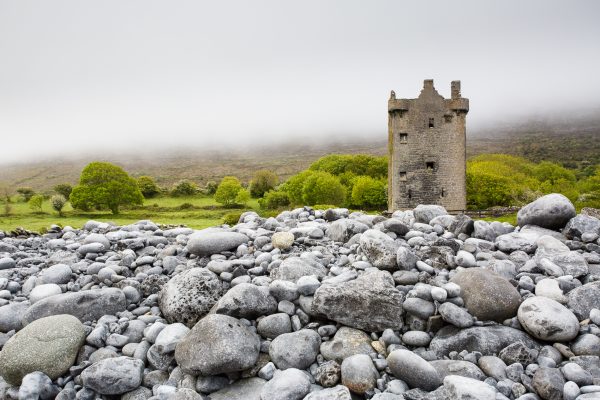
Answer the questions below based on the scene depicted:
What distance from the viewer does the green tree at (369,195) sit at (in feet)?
153

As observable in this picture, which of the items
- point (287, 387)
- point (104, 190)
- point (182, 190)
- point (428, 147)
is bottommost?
point (182, 190)

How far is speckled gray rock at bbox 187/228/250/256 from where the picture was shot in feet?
25.6

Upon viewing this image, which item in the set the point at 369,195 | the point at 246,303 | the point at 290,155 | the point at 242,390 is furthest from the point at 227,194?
the point at 290,155

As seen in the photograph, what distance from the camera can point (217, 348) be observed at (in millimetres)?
5031

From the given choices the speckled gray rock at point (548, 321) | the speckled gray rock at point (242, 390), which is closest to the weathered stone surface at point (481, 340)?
the speckled gray rock at point (548, 321)

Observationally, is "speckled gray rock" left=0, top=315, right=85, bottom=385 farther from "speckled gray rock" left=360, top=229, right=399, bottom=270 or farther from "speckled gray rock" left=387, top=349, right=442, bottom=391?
"speckled gray rock" left=360, top=229, right=399, bottom=270

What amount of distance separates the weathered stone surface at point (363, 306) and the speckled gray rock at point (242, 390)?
1311 millimetres

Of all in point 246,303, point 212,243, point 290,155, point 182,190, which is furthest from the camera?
point 290,155

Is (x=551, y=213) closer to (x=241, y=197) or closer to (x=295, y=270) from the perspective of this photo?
(x=295, y=270)

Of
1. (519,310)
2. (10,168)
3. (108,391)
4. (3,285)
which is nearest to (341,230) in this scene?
(519,310)

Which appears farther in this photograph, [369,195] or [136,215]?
[369,195]

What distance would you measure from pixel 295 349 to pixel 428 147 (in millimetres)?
30002

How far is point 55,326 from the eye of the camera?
5656mm

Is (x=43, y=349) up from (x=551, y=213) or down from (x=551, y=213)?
down
